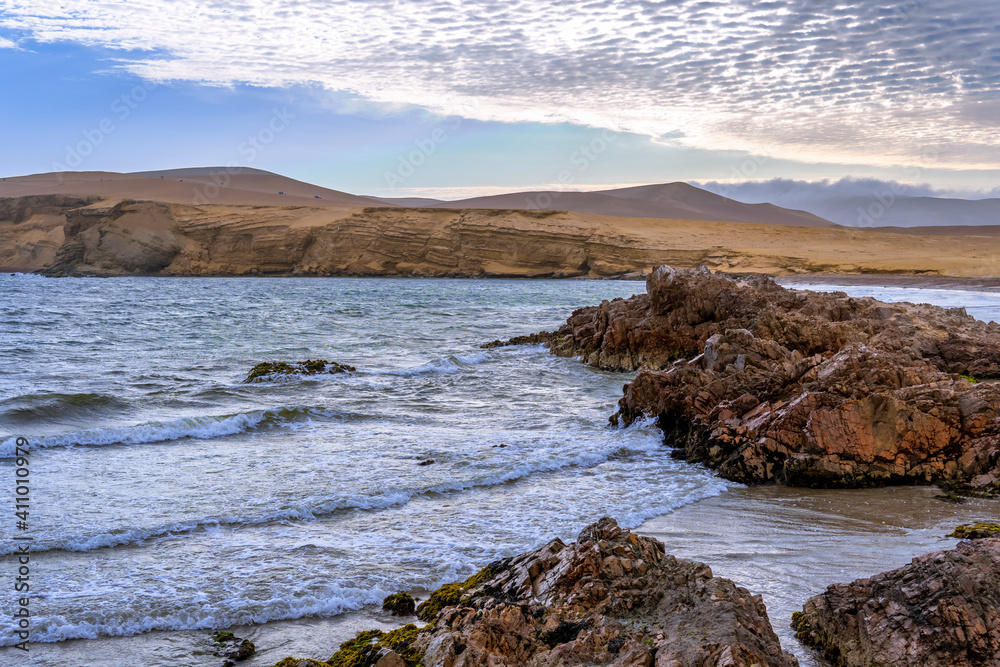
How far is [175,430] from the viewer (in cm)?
1080

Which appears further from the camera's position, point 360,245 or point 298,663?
point 360,245

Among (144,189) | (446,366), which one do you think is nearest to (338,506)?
(446,366)

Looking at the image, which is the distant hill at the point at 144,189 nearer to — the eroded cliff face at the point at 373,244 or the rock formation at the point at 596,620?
the eroded cliff face at the point at 373,244

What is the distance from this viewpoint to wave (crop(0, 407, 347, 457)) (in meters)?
10.1

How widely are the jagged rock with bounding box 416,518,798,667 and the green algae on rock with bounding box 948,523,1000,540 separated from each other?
3083 mm

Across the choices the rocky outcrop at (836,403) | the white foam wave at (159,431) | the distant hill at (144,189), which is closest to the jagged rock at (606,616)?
the rocky outcrop at (836,403)

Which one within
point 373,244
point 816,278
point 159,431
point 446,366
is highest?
point 373,244

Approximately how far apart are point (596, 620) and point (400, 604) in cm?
182

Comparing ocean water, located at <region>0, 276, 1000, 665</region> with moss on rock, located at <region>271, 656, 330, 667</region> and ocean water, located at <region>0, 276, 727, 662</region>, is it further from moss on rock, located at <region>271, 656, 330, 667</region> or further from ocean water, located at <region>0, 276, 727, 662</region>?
moss on rock, located at <region>271, 656, 330, 667</region>

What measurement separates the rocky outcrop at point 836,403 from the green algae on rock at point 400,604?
4374 millimetres

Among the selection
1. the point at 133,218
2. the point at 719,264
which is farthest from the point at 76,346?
the point at 719,264

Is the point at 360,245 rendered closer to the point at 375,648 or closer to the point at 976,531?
the point at 976,531

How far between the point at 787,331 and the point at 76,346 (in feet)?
59.1

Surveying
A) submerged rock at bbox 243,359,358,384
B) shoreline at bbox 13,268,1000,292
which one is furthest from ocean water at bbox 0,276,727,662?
shoreline at bbox 13,268,1000,292
